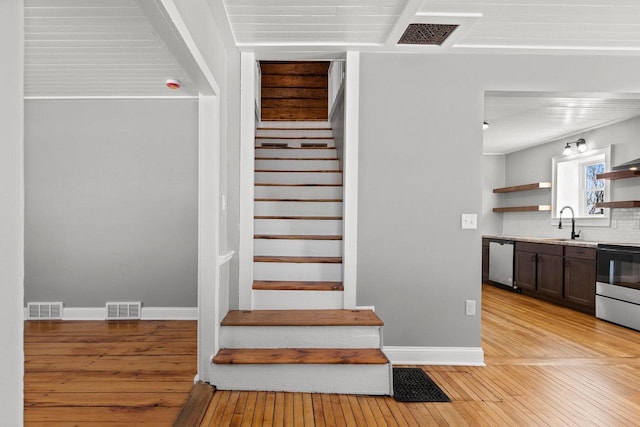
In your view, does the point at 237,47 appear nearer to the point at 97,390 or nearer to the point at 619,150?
the point at 97,390

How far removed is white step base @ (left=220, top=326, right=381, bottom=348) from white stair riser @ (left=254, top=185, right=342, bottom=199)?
168 centimetres

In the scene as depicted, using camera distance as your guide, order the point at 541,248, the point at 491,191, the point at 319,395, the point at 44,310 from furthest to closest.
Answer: the point at 491,191
the point at 541,248
the point at 44,310
the point at 319,395

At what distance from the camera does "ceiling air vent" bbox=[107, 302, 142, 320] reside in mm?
4227

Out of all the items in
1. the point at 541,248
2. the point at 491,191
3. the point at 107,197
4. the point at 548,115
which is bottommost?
the point at 541,248

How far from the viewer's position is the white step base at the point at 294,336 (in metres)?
2.80

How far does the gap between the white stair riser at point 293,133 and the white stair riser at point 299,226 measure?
1.94 metres

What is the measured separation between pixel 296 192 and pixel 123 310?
214 centimetres

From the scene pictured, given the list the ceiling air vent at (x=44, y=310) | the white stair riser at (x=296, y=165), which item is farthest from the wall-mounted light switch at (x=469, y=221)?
the ceiling air vent at (x=44, y=310)

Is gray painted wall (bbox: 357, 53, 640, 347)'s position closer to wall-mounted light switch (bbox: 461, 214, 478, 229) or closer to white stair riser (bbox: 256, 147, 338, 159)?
wall-mounted light switch (bbox: 461, 214, 478, 229)

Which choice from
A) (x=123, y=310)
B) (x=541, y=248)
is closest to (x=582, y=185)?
(x=541, y=248)

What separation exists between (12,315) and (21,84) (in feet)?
1.65

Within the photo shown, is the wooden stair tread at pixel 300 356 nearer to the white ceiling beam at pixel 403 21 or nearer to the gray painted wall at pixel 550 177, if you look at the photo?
the white ceiling beam at pixel 403 21

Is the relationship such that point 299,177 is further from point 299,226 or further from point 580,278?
point 580,278

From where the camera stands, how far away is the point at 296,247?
11.8 feet
